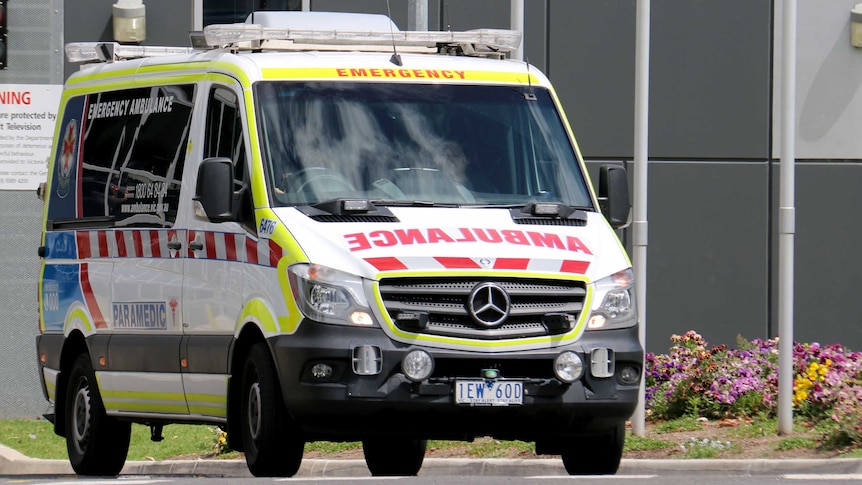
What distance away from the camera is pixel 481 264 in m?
8.73

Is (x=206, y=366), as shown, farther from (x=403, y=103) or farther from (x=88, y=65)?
(x=88, y=65)

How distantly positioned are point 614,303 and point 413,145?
144 cm

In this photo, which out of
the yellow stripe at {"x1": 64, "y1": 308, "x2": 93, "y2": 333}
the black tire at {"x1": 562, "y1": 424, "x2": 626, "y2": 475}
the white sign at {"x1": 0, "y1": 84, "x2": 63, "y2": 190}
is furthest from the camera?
the white sign at {"x1": 0, "y1": 84, "x2": 63, "y2": 190}

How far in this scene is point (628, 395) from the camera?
9039 mm

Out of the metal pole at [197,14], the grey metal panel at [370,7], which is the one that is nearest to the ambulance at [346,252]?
the metal pole at [197,14]

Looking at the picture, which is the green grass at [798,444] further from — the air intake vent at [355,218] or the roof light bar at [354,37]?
the air intake vent at [355,218]

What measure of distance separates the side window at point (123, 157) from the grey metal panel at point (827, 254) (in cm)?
946

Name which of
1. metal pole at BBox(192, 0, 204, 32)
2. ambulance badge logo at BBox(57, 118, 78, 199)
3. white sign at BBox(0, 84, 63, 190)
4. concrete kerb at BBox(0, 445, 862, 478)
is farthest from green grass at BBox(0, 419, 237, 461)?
metal pole at BBox(192, 0, 204, 32)

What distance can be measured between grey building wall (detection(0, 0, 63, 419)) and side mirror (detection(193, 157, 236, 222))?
9750mm

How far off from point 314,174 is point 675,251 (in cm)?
1033

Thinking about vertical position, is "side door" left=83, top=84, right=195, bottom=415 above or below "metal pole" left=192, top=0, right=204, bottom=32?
below

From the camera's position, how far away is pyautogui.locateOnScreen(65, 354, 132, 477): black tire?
37.6ft

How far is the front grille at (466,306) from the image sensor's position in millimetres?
8602

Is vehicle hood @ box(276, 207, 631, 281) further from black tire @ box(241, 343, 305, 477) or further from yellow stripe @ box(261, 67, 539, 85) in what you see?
yellow stripe @ box(261, 67, 539, 85)
